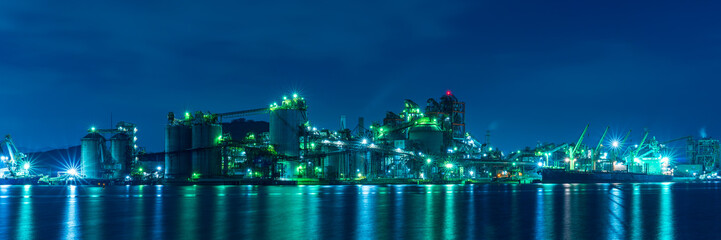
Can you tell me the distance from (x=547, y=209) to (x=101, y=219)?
35389 mm

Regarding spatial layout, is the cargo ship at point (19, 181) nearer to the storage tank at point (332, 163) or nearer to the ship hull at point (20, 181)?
the ship hull at point (20, 181)

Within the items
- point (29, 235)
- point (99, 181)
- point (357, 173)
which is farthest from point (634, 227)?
point (99, 181)

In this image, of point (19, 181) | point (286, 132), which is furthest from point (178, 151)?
point (19, 181)

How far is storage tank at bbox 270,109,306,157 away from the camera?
5994 inches

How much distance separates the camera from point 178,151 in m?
155

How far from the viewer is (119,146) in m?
177

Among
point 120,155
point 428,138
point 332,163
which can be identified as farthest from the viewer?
point 428,138

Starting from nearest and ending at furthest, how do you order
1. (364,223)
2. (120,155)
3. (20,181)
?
(364,223), (120,155), (20,181)

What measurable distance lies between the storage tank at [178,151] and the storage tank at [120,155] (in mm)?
23434

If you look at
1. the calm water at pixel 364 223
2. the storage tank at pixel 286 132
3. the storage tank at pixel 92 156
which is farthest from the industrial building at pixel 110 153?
the calm water at pixel 364 223

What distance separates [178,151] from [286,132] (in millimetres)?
27271

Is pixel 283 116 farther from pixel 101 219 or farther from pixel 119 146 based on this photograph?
pixel 101 219

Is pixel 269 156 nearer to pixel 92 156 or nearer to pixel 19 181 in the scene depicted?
pixel 92 156

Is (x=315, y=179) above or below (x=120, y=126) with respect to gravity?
below
